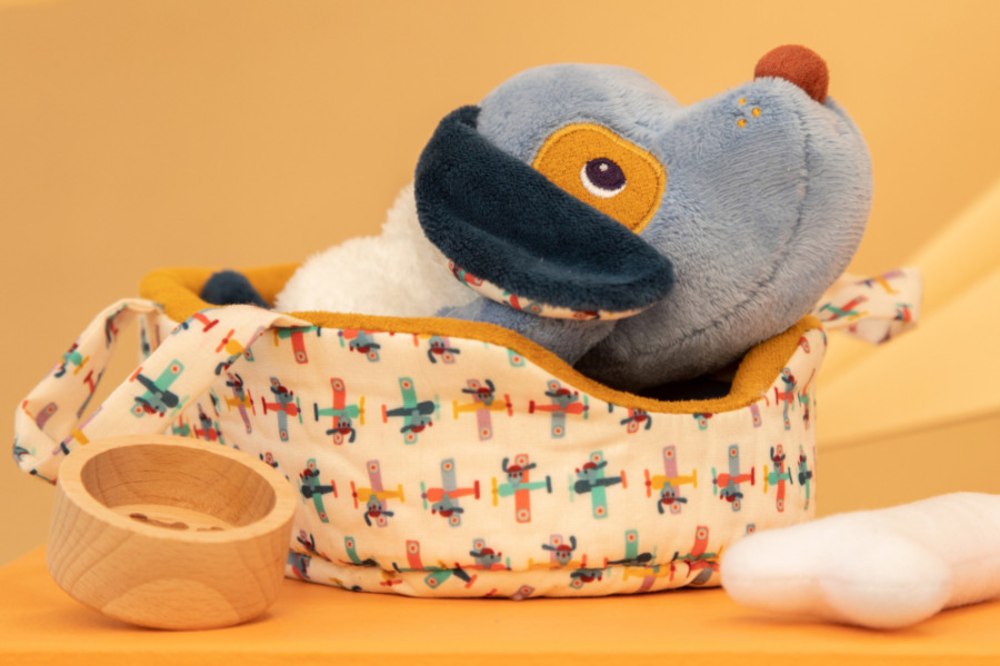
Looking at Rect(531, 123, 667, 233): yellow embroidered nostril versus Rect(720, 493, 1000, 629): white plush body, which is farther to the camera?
Rect(531, 123, 667, 233): yellow embroidered nostril

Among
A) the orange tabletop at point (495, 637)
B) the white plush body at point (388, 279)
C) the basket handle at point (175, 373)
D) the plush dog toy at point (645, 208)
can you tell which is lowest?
the orange tabletop at point (495, 637)

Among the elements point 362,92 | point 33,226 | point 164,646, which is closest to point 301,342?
point 164,646

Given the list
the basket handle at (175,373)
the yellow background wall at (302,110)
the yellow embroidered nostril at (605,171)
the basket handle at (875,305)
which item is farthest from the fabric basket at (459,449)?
the yellow background wall at (302,110)

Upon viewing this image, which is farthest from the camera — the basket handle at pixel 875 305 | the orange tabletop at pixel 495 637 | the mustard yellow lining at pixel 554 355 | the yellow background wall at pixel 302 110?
the yellow background wall at pixel 302 110

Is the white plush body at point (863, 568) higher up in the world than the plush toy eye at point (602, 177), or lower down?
lower down

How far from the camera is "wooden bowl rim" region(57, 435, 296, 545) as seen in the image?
57 cm

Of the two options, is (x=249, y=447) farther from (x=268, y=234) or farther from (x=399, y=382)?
(x=268, y=234)

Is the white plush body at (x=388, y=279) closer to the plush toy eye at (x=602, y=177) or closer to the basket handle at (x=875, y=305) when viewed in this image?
the plush toy eye at (x=602, y=177)

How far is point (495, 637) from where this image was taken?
0.58 metres

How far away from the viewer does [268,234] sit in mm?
1343

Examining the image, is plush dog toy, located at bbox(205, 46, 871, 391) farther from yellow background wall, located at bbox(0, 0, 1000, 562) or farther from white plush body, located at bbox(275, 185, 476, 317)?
yellow background wall, located at bbox(0, 0, 1000, 562)

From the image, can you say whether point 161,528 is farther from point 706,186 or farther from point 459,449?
point 706,186

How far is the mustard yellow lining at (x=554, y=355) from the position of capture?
66 cm


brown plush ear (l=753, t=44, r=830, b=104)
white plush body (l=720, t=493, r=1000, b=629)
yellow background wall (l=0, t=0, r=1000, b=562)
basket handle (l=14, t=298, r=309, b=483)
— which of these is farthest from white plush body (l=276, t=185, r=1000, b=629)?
yellow background wall (l=0, t=0, r=1000, b=562)
